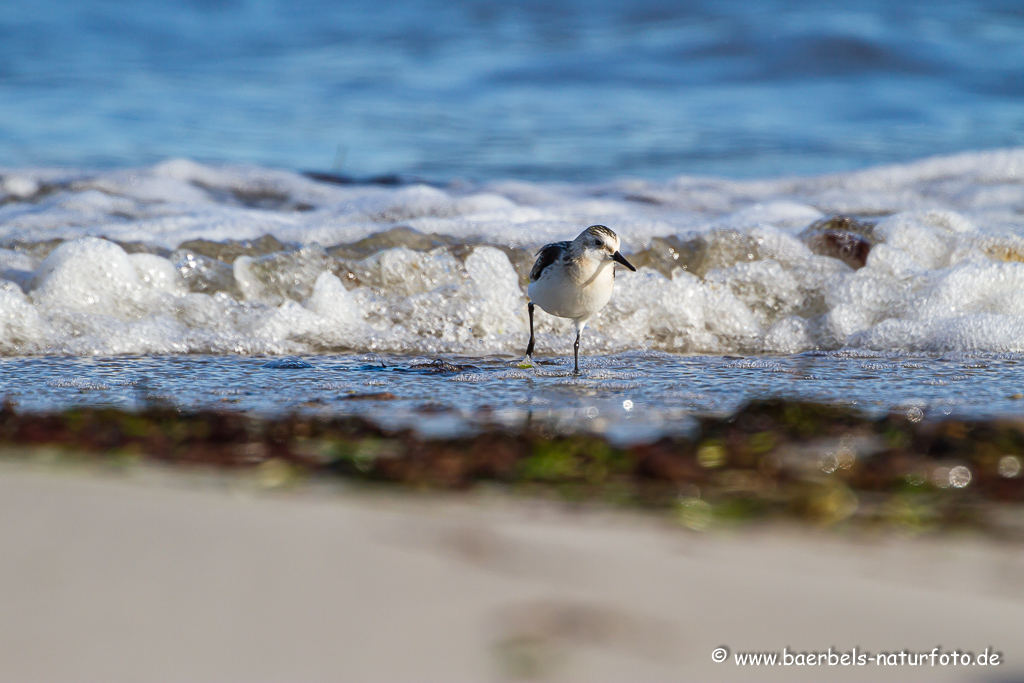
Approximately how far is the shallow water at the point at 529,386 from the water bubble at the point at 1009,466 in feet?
1.98

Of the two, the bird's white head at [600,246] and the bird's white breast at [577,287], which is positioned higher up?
the bird's white head at [600,246]

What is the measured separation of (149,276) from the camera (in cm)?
545

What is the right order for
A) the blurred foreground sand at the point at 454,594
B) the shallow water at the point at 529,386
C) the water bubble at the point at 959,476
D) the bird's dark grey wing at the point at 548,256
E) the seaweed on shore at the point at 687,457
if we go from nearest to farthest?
the blurred foreground sand at the point at 454,594, the seaweed on shore at the point at 687,457, the water bubble at the point at 959,476, the shallow water at the point at 529,386, the bird's dark grey wing at the point at 548,256

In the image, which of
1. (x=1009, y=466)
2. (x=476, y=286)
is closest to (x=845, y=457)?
(x=1009, y=466)

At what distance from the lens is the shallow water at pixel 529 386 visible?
3.26 m

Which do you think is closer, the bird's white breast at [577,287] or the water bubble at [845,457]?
the water bubble at [845,457]

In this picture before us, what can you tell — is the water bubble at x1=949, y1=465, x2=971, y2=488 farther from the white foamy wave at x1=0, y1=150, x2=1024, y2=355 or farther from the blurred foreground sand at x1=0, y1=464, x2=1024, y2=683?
the white foamy wave at x1=0, y1=150, x2=1024, y2=355

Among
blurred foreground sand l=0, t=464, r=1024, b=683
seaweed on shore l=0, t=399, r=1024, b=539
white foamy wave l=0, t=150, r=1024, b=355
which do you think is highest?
white foamy wave l=0, t=150, r=1024, b=355

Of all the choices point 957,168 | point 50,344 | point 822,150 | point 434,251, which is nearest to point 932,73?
point 822,150

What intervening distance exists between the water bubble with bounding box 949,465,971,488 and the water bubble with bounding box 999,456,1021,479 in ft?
0.28

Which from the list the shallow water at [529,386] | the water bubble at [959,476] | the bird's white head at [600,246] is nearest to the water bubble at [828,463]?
the water bubble at [959,476]

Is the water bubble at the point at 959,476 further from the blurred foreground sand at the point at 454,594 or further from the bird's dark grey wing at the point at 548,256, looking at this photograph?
the bird's dark grey wing at the point at 548,256

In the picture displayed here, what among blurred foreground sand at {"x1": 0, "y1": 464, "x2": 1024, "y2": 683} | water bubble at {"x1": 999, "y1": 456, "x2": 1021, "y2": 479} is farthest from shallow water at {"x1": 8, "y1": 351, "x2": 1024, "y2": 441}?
Result: blurred foreground sand at {"x1": 0, "y1": 464, "x2": 1024, "y2": 683}

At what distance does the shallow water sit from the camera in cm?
326
